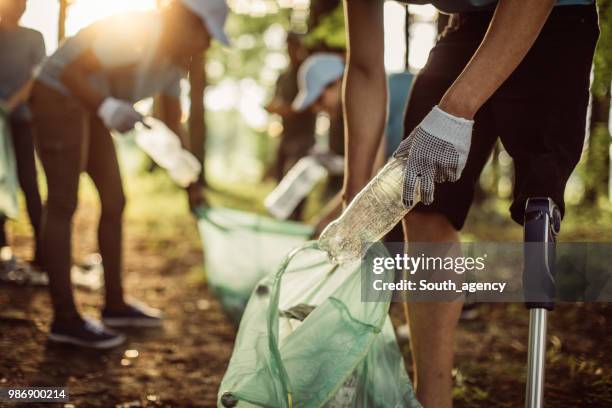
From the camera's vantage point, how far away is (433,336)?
1.67 metres

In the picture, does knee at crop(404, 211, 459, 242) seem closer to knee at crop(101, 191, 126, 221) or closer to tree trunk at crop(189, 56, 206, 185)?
knee at crop(101, 191, 126, 221)

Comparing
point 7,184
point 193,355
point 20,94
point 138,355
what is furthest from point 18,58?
point 193,355

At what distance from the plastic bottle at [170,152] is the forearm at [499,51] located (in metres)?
1.89

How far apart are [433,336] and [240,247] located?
4.80 feet

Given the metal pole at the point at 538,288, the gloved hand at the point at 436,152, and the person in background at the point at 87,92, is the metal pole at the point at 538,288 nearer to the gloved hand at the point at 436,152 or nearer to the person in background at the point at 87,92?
the gloved hand at the point at 436,152

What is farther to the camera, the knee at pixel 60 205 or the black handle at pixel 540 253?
the knee at pixel 60 205

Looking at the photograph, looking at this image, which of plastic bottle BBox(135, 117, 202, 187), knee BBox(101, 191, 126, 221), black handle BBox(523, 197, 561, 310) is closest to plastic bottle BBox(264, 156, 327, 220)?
plastic bottle BBox(135, 117, 202, 187)

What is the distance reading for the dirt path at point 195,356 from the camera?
2.30 m

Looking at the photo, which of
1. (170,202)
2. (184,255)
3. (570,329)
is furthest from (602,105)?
(170,202)

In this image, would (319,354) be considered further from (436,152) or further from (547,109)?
(547,109)

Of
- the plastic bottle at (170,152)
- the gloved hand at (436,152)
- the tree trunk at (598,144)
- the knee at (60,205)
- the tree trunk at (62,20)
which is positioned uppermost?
the tree trunk at (62,20)

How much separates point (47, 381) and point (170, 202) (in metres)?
8.34

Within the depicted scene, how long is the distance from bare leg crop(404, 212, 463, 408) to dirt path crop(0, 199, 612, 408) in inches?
23.5

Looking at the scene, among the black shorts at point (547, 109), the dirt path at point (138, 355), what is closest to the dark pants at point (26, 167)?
the dirt path at point (138, 355)
